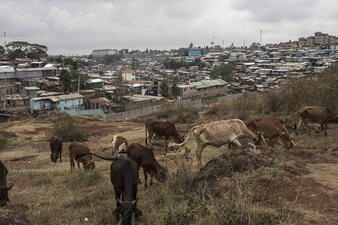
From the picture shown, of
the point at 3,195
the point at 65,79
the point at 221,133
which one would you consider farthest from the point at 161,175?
the point at 65,79

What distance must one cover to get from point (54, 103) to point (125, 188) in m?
37.9

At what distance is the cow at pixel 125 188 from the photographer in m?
5.10

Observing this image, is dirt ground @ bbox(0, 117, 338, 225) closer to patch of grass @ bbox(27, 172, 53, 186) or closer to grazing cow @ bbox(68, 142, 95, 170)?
patch of grass @ bbox(27, 172, 53, 186)

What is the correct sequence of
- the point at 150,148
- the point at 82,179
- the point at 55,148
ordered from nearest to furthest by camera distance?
the point at 82,179
the point at 150,148
the point at 55,148

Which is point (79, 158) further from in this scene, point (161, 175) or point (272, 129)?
point (272, 129)

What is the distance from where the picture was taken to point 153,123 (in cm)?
1339

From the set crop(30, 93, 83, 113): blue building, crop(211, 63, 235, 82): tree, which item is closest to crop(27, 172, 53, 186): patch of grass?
crop(30, 93, 83, 113): blue building

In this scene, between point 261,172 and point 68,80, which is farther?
point 68,80

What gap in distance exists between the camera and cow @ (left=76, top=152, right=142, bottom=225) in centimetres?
510

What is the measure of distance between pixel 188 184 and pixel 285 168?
7.88ft

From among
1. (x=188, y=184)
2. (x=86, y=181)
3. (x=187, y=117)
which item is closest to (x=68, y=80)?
(x=187, y=117)

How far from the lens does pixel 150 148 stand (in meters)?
10.3

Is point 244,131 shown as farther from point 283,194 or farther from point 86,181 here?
point 86,181

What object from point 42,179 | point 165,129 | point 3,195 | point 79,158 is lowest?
point 42,179
